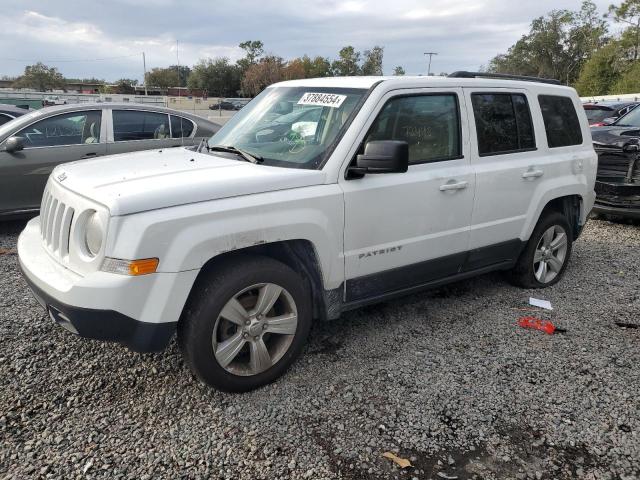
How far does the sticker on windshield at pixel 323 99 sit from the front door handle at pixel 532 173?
1745 millimetres

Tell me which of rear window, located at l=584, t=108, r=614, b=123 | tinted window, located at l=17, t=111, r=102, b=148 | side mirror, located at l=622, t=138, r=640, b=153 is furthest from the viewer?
rear window, located at l=584, t=108, r=614, b=123

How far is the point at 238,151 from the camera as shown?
3.43 metres

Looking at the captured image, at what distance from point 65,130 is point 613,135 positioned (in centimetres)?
749

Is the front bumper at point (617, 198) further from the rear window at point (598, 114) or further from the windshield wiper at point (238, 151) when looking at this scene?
the rear window at point (598, 114)

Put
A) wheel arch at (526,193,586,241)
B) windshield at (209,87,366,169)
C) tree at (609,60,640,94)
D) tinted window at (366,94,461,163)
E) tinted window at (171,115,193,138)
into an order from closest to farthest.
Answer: windshield at (209,87,366,169) < tinted window at (366,94,461,163) < wheel arch at (526,193,586,241) < tinted window at (171,115,193,138) < tree at (609,60,640,94)

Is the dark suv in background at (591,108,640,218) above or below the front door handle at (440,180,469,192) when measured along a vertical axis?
below

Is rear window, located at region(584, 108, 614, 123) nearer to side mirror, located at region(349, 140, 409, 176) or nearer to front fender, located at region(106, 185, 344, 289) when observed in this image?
side mirror, located at region(349, 140, 409, 176)

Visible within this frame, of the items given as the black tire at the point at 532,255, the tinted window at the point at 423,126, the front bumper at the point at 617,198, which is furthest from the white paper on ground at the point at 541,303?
the front bumper at the point at 617,198

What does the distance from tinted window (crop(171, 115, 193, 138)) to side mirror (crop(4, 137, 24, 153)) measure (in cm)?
183

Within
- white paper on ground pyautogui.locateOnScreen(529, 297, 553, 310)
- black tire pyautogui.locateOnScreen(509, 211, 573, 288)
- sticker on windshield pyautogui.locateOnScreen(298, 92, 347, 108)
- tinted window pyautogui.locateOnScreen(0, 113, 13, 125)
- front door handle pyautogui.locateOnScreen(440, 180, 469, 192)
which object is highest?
sticker on windshield pyautogui.locateOnScreen(298, 92, 347, 108)

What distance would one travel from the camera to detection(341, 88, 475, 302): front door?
3.30m

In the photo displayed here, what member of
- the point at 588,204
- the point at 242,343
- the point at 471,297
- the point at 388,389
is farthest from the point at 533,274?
the point at 242,343

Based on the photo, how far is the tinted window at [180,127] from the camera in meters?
7.02

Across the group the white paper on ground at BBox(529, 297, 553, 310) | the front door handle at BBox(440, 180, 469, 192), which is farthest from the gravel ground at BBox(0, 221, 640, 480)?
the front door handle at BBox(440, 180, 469, 192)
